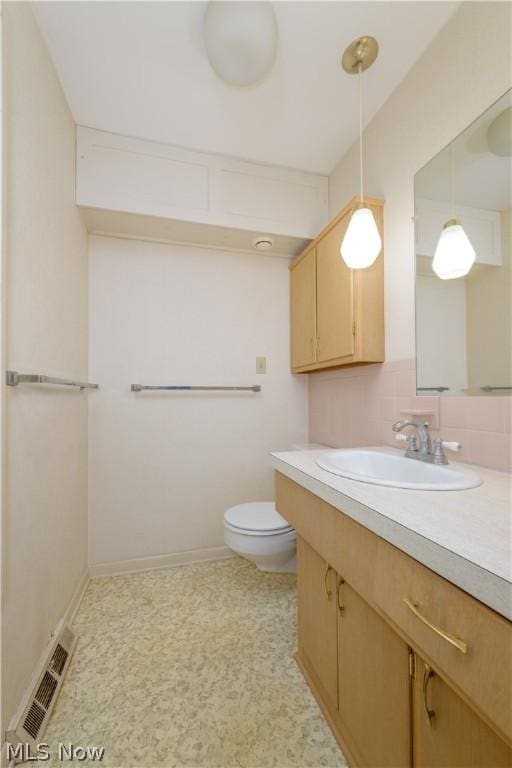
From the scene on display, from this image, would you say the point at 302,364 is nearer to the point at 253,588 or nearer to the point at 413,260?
the point at 413,260

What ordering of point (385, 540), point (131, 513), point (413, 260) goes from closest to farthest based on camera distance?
1. point (385, 540)
2. point (413, 260)
3. point (131, 513)

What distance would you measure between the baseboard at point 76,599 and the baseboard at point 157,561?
3.3 inches

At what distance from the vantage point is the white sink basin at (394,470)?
2.77 ft

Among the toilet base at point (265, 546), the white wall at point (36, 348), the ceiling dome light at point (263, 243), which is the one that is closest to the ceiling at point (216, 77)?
the white wall at point (36, 348)

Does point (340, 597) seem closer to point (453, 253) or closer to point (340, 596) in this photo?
point (340, 596)

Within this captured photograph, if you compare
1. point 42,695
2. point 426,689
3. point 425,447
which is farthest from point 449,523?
point 42,695

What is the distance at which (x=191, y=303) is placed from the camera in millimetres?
2057

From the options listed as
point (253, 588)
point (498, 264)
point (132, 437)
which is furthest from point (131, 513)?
point (498, 264)

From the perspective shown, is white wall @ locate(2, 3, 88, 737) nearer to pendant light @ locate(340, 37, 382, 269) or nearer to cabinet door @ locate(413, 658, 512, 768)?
cabinet door @ locate(413, 658, 512, 768)

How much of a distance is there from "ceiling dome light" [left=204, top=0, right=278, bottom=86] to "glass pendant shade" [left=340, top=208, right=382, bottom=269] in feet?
2.13

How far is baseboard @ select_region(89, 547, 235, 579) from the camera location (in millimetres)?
1871

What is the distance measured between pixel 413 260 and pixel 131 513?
201cm

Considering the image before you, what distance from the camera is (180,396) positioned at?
80.5 inches

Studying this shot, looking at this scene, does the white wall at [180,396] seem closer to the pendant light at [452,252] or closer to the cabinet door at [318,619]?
the cabinet door at [318,619]
